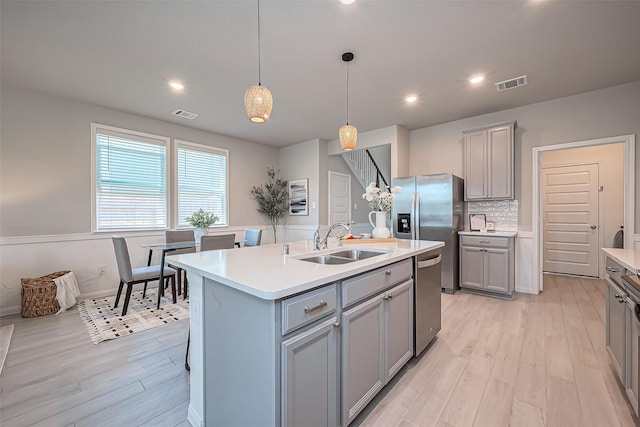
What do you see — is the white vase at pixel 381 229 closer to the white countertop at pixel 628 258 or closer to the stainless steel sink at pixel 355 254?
the stainless steel sink at pixel 355 254

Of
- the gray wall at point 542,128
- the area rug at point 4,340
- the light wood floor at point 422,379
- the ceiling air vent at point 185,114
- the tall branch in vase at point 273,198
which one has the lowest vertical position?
the light wood floor at point 422,379

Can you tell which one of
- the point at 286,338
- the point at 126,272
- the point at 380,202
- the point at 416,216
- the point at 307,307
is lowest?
the point at 126,272

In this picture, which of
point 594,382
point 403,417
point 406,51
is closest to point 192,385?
point 403,417

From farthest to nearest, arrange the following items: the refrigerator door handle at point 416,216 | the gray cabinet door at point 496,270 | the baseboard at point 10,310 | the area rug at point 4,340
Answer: the refrigerator door handle at point 416,216 → the gray cabinet door at point 496,270 → the baseboard at point 10,310 → the area rug at point 4,340

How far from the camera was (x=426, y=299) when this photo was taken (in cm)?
227

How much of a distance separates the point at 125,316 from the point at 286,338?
2.98 meters

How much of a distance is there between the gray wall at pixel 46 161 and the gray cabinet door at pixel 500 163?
5524mm

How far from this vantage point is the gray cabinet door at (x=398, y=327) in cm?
177

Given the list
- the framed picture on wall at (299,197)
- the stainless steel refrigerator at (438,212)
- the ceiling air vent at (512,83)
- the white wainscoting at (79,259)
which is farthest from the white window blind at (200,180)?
the ceiling air vent at (512,83)

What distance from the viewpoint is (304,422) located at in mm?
1189

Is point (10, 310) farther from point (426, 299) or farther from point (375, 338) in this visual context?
point (426, 299)

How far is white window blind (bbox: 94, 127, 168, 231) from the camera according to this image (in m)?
3.98

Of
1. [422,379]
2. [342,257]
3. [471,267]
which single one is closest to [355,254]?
[342,257]

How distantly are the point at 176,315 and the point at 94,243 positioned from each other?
1881 mm
